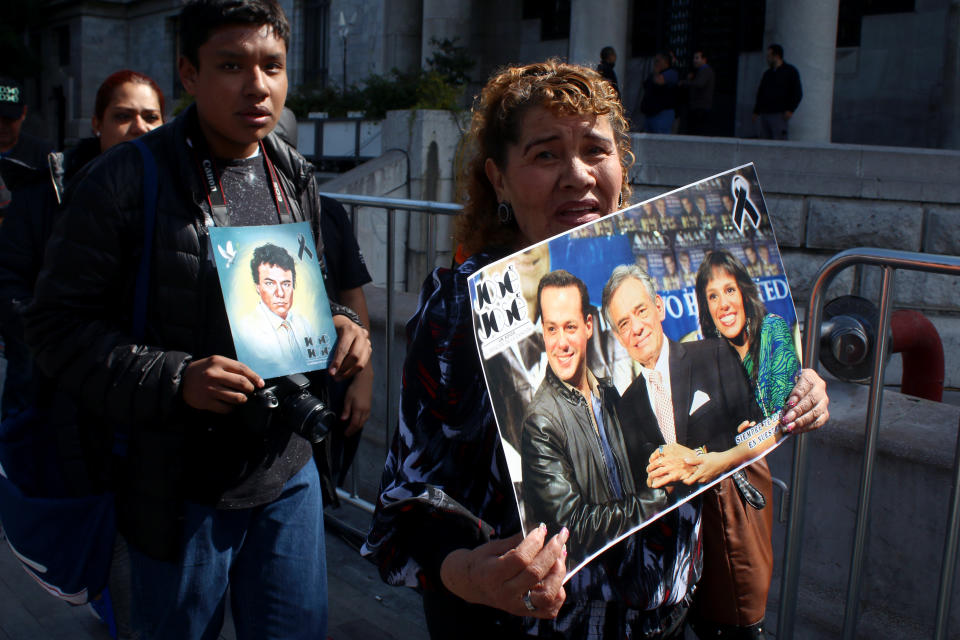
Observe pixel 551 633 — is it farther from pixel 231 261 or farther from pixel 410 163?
pixel 410 163

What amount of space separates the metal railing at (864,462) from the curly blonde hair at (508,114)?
1100 mm

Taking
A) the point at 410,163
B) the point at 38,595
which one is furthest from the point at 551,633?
the point at 410,163

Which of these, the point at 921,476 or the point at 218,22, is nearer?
the point at 218,22

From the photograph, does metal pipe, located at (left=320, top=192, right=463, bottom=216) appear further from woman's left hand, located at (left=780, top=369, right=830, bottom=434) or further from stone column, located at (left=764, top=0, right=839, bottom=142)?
stone column, located at (left=764, top=0, right=839, bottom=142)

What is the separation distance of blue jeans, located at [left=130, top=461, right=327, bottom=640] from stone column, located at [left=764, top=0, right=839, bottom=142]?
36.5 ft

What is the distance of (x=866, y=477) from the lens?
2529 millimetres

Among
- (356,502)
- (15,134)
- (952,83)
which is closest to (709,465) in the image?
(356,502)

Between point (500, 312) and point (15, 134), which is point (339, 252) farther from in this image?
point (15, 134)

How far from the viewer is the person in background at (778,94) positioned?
11.2 metres

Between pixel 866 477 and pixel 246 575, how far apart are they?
1824 millimetres

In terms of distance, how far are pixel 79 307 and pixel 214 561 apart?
67 cm

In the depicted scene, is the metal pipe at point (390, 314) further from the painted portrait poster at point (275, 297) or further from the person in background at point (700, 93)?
the person in background at point (700, 93)

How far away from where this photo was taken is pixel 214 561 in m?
2.00

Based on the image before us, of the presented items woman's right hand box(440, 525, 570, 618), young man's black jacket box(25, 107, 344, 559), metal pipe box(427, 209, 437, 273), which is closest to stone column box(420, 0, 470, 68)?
metal pipe box(427, 209, 437, 273)
